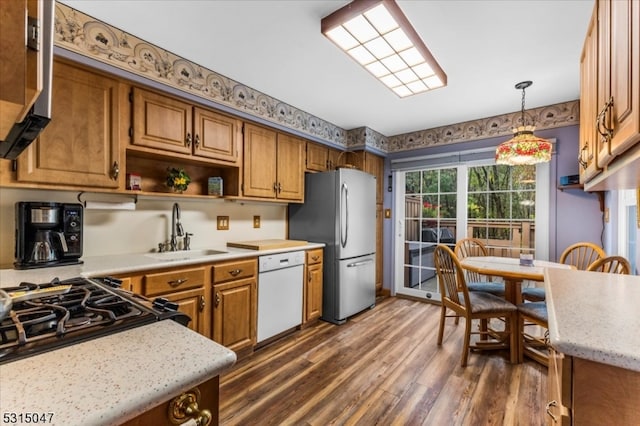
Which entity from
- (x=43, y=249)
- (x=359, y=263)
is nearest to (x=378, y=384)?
(x=359, y=263)

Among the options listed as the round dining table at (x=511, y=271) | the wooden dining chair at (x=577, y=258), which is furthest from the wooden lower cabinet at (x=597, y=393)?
the wooden dining chair at (x=577, y=258)

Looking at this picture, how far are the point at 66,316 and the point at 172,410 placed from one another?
0.45 m

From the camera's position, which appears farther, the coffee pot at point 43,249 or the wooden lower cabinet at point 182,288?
the wooden lower cabinet at point 182,288

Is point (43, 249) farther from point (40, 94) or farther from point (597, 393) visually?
point (597, 393)

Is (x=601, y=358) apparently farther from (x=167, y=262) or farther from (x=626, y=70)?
(x=167, y=262)

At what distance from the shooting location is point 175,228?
Answer: 241 centimetres

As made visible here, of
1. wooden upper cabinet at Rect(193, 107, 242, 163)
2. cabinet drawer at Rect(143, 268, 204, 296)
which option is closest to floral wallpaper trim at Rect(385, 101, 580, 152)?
wooden upper cabinet at Rect(193, 107, 242, 163)

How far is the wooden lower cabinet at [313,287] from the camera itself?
2.94 metres

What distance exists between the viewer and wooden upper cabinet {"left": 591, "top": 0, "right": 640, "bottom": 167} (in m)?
0.75

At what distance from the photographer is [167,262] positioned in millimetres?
1888

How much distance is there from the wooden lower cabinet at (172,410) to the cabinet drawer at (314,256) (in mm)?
2320

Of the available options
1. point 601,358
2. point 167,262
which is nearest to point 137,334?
point 601,358

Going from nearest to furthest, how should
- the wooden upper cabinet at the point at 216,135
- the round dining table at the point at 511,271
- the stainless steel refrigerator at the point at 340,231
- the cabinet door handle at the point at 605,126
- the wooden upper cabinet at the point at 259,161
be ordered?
the cabinet door handle at the point at 605,126 < the round dining table at the point at 511,271 < the wooden upper cabinet at the point at 216,135 < the wooden upper cabinet at the point at 259,161 < the stainless steel refrigerator at the point at 340,231

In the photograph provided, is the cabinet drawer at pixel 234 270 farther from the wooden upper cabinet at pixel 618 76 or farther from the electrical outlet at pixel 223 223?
the wooden upper cabinet at pixel 618 76
